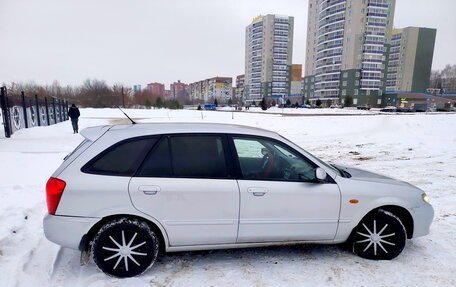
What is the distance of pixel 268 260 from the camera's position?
3.30 m

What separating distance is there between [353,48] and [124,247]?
90252mm

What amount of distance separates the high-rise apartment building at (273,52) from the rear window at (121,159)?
368 ft

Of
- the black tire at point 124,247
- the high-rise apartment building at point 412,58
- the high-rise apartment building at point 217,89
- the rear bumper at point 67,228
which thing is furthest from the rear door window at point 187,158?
the high-rise apartment building at point 217,89

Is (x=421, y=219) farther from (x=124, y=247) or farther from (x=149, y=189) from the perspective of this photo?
(x=124, y=247)

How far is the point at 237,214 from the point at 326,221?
103 centimetres

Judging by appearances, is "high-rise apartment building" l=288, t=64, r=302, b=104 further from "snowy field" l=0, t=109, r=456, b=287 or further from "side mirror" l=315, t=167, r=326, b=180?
"side mirror" l=315, t=167, r=326, b=180

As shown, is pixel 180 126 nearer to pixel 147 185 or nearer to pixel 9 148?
pixel 147 185

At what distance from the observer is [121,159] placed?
2887 mm

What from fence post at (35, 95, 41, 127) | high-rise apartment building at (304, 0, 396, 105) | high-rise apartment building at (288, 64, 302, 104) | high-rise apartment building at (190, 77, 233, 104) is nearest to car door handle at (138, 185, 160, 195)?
fence post at (35, 95, 41, 127)

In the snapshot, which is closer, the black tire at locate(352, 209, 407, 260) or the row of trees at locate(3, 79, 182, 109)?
the black tire at locate(352, 209, 407, 260)

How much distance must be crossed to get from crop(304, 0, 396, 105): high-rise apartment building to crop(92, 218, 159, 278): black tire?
89.1 meters

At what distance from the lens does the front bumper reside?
131 inches

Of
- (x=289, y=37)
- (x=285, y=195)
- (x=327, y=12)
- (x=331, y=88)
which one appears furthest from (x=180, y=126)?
(x=289, y=37)

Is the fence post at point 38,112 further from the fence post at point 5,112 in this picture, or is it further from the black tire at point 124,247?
the black tire at point 124,247
